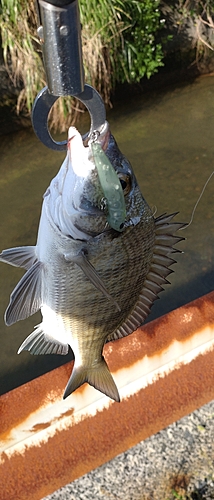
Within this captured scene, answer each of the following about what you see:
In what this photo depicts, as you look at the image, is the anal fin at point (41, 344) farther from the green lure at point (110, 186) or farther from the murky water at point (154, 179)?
the murky water at point (154, 179)

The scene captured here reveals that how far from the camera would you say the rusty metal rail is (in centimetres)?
155

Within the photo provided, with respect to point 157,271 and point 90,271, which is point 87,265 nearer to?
point 90,271

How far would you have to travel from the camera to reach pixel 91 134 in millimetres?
929

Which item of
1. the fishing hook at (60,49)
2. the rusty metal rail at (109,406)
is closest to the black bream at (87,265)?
the fishing hook at (60,49)

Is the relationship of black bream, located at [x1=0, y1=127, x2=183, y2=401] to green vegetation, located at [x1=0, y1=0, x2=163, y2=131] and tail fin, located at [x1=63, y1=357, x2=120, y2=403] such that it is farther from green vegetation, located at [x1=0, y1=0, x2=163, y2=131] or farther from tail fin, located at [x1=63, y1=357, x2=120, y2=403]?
green vegetation, located at [x1=0, y1=0, x2=163, y2=131]

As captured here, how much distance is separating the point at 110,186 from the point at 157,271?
0.42m

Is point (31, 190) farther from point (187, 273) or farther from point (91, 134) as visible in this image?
point (91, 134)

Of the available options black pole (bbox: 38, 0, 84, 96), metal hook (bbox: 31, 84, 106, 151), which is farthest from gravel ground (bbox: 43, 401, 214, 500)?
black pole (bbox: 38, 0, 84, 96)

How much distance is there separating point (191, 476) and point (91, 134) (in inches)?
74.7

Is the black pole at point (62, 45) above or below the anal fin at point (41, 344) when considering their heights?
above

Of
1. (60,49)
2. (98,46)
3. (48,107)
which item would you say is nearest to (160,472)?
(48,107)

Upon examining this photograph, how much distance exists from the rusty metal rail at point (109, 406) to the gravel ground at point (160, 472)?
Answer: 1.73 feet

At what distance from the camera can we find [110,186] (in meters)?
0.96

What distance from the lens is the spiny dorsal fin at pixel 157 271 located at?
1255 mm
